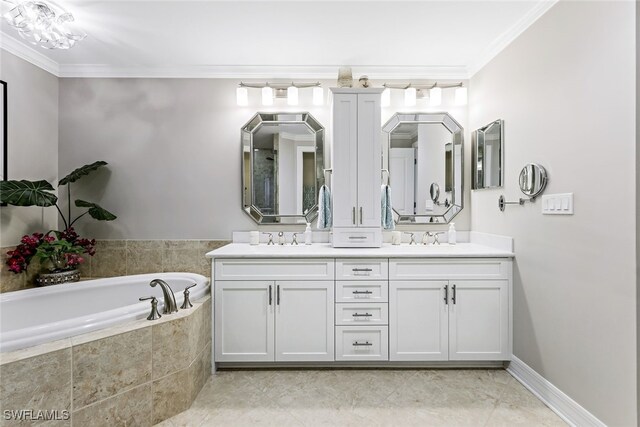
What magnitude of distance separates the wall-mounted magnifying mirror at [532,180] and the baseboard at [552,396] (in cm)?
112

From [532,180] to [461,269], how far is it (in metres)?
0.73

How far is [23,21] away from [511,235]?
3.39 meters

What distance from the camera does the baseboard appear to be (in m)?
1.56

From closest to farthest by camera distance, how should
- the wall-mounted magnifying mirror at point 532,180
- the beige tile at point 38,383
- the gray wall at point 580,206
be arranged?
the beige tile at point 38,383 → the gray wall at point 580,206 → the wall-mounted magnifying mirror at point 532,180

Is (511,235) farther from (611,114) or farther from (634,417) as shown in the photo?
(634,417)

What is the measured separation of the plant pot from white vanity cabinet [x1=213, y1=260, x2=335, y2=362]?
1230 mm

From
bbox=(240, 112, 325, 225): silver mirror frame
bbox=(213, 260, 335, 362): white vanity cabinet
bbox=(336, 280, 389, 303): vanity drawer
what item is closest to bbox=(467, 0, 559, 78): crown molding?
bbox=(240, 112, 325, 225): silver mirror frame

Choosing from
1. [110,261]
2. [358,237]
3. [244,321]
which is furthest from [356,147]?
[110,261]

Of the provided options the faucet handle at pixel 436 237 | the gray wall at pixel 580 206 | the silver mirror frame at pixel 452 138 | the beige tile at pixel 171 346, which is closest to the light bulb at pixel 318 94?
the silver mirror frame at pixel 452 138

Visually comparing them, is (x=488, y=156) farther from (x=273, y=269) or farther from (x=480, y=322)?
(x=273, y=269)

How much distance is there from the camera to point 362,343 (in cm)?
214

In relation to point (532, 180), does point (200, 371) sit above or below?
below

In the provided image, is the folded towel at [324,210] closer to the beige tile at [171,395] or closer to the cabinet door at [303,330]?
the cabinet door at [303,330]

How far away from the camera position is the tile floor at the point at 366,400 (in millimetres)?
1685
